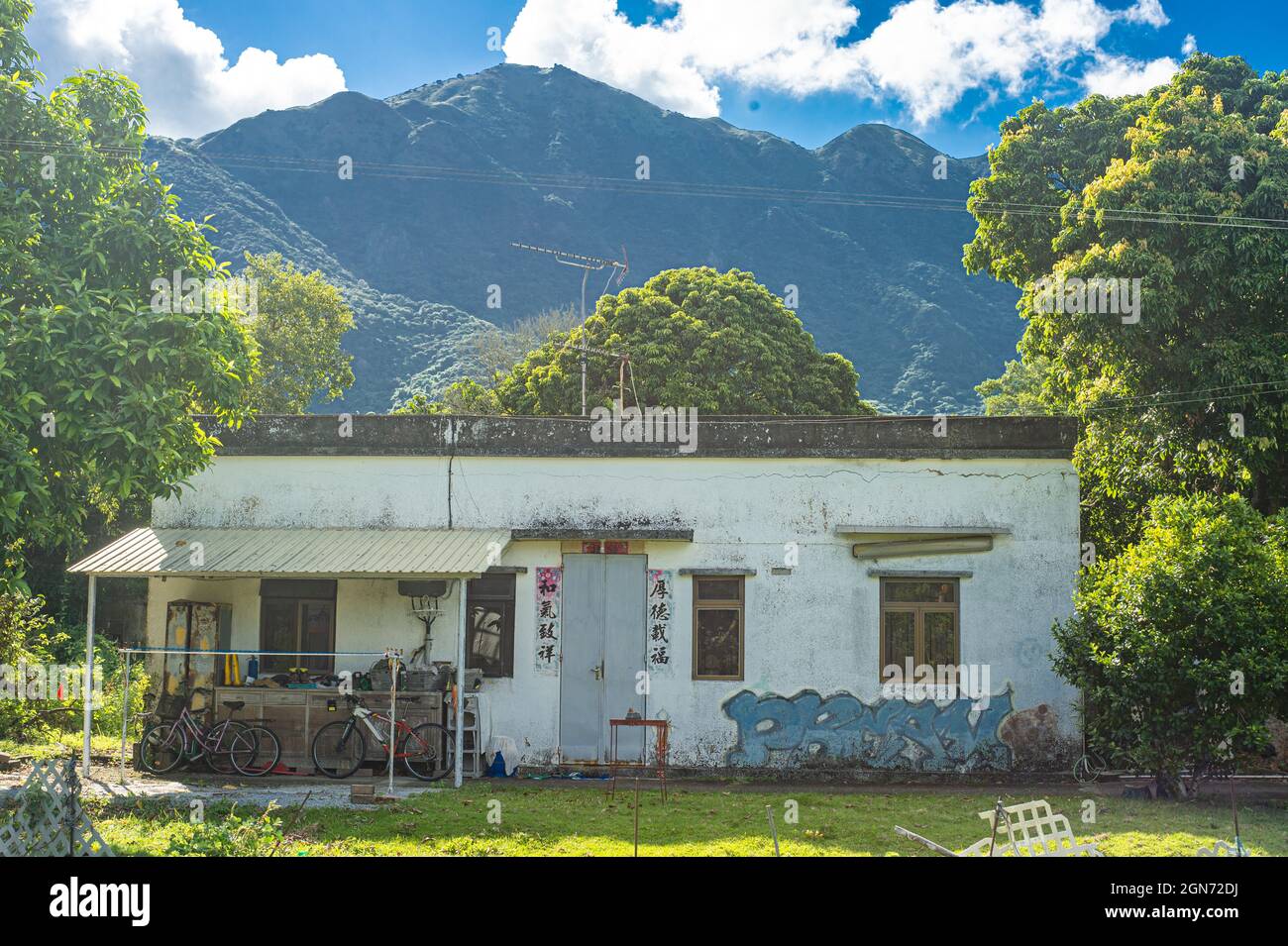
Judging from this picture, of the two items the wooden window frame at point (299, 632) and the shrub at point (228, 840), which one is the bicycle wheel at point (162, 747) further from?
the shrub at point (228, 840)

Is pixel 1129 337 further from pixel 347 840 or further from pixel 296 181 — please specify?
pixel 296 181

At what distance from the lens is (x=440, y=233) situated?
11806 centimetres

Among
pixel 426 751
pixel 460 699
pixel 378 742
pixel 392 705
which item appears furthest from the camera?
pixel 378 742

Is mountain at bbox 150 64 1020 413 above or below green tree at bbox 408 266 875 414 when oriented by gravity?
above

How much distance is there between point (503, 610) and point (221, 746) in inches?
139

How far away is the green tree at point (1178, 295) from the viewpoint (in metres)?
13.9

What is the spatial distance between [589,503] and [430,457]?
2.05 metres

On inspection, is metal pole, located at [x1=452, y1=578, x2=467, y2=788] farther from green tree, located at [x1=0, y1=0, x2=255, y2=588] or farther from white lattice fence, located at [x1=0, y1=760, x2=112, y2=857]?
white lattice fence, located at [x1=0, y1=760, x2=112, y2=857]

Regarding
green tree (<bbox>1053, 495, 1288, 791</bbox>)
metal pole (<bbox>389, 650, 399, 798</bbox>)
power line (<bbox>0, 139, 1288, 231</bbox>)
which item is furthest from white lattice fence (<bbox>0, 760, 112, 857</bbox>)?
power line (<bbox>0, 139, 1288, 231</bbox>)

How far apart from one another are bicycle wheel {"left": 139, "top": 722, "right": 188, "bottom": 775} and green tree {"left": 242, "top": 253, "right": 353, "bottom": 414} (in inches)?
886

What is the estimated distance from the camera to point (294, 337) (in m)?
36.4

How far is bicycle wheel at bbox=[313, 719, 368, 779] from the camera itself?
13453 millimetres

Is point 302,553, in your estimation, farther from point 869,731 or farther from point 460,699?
point 869,731

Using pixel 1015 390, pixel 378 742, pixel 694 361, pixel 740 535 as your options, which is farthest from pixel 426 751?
pixel 1015 390
